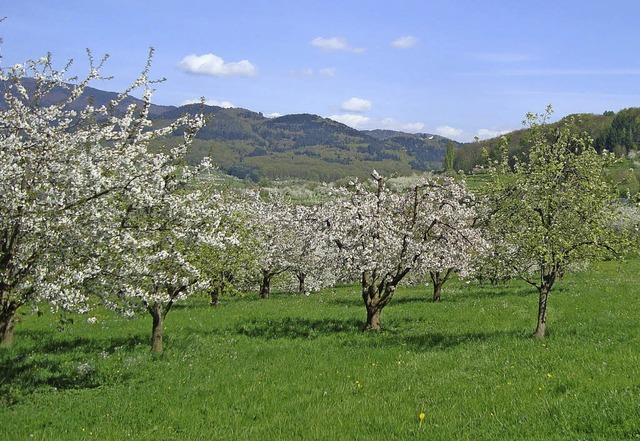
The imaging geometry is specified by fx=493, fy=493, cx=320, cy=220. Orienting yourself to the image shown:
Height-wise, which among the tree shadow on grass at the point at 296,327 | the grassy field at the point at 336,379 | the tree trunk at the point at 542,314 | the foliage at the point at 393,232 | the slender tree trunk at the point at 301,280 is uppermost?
the foliage at the point at 393,232

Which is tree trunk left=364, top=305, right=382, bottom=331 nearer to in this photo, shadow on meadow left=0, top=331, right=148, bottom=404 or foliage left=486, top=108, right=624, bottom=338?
foliage left=486, top=108, right=624, bottom=338

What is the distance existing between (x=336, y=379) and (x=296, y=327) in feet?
29.3

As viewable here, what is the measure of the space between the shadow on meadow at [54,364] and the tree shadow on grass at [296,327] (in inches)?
197

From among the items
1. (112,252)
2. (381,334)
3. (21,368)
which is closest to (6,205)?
(112,252)

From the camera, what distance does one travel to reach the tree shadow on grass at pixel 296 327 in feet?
71.9

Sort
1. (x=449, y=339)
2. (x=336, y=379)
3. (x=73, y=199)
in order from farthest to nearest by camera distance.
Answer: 1. (x=449, y=339)
2. (x=336, y=379)
3. (x=73, y=199)

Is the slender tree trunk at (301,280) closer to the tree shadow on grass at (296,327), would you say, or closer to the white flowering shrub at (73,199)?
the tree shadow on grass at (296,327)

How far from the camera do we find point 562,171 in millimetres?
17422

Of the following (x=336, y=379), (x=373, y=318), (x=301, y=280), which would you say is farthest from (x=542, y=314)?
(x=301, y=280)

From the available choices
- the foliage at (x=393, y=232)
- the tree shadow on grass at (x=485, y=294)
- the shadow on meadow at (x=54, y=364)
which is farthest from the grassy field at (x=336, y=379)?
the tree shadow on grass at (x=485, y=294)

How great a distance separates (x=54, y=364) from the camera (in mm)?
16766

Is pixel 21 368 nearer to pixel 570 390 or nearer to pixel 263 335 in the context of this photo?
pixel 263 335

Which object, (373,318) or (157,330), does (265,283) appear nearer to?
(373,318)

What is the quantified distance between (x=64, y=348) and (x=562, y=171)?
19.8 meters
